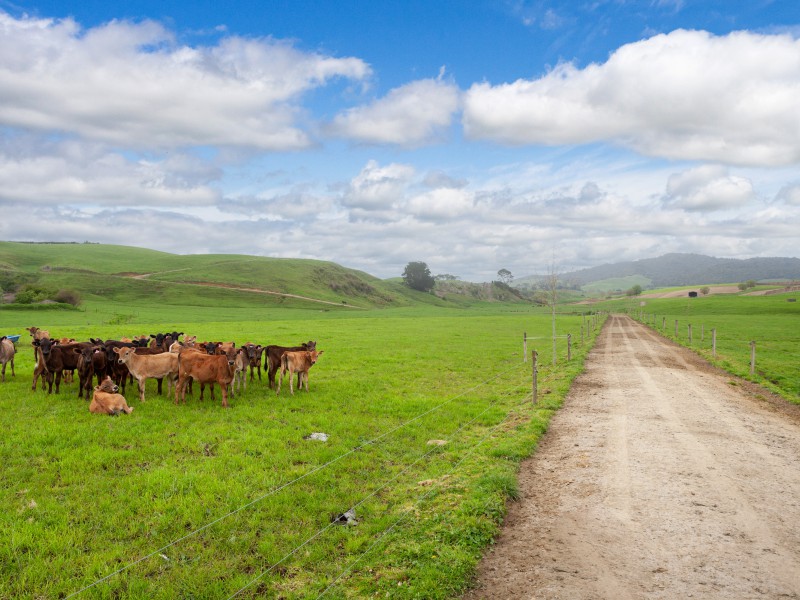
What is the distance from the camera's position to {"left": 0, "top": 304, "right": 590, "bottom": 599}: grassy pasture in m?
6.74

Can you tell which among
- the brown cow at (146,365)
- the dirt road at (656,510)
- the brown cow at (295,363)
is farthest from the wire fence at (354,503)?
the brown cow at (146,365)

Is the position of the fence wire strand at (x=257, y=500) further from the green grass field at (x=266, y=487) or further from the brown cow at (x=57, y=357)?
the brown cow at (x=57, y=357)

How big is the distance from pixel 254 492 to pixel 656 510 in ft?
24.6

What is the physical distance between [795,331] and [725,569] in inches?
2368

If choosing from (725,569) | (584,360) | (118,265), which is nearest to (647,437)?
(725,569)

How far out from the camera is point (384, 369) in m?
25.0

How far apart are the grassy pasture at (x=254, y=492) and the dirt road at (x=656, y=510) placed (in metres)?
0.74

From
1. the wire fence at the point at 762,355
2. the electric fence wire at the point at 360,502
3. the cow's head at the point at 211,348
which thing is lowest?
the wire fence at the point at 762,355

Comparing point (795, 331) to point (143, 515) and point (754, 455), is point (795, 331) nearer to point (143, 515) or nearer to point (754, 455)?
point (754, 455)

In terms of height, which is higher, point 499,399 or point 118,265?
point 118,265

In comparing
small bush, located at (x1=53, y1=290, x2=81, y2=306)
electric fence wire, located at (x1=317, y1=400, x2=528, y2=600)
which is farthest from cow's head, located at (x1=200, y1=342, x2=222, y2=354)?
small bush, located at (x1=53, y1=290, x2=81, y2=306)

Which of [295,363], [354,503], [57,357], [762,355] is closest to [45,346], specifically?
[57,357]

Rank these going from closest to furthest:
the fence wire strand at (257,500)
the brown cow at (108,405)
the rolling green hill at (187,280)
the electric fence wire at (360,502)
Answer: the fence wire strand at (257,500)
the electric fence wire at (360,502)
the brown cow at (108,405)
the rolling green hill at (187,280)

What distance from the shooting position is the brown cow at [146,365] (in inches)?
626
